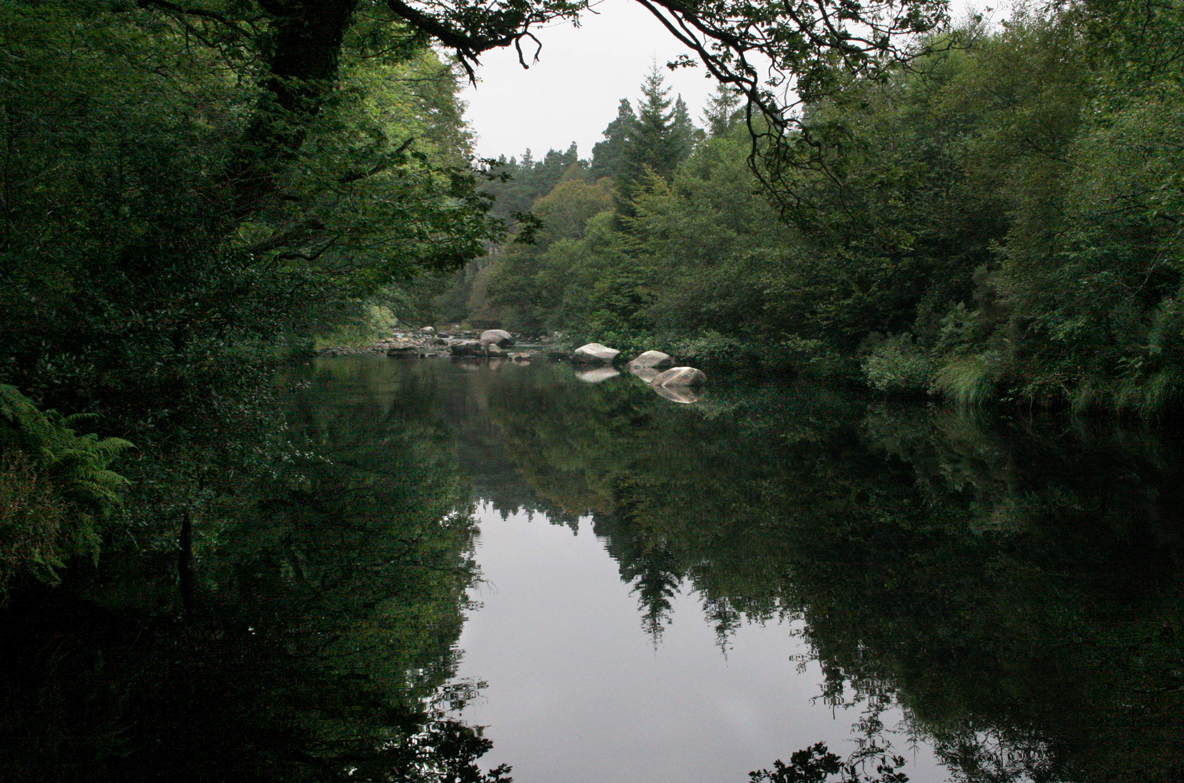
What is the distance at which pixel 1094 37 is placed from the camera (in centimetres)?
Answer: 724

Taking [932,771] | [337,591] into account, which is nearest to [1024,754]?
[932,771]

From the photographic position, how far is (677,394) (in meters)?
23.5

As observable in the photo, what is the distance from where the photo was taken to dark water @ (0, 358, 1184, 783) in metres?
3.83

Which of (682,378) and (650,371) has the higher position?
(650,371)

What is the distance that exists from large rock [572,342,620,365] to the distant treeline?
1.58 m

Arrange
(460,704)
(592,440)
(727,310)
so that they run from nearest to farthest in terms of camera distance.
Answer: (460,704) < (592,440) < (727,310)

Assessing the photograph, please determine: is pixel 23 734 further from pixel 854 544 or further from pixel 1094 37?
pixel 1094 37

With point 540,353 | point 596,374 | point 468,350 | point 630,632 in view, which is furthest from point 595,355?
point 630,632

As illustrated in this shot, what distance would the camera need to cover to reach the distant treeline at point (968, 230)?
900cm

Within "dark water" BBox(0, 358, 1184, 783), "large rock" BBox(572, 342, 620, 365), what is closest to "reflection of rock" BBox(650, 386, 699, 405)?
"dark water" BBox(0, 358, 1184, 783)

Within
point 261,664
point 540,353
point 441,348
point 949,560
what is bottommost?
point 261,664

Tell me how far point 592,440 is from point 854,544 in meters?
7.31

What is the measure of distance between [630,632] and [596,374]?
26.9 m

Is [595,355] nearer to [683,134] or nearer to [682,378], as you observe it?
[682,378]
